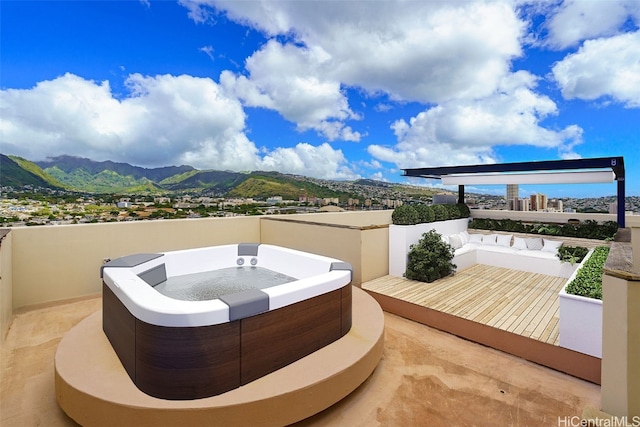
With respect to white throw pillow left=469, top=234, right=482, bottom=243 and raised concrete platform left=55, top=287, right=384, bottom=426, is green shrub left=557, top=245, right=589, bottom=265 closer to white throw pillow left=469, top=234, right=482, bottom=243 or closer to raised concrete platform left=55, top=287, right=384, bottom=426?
white throw pillow left=469, top=234, right=482, bottom=243

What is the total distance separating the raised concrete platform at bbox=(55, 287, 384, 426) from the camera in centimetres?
182

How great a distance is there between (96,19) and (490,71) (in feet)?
32.2

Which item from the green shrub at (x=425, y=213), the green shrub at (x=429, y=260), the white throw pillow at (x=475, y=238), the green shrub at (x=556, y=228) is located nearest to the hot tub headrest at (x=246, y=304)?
the green shrub at (x=429, y=260)

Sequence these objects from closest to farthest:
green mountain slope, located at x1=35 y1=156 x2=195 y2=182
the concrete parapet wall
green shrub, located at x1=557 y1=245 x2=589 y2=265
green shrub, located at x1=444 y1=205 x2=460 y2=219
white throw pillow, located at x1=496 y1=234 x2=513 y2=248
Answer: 1. the concrete parapet wall
2. green shrub, located at x1=557 y1=245 x2=589 y2=265
3. white throw pillow, located at x1=496 y1=234 x2=513 y2=248
4. green shrub, located at x1=444 y1=205 x2=460 y2=219
5. green mountain slope, located at x1=35 y1=156 x2=195 y2=182

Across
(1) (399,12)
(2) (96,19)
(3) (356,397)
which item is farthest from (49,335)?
(1) (399,12)

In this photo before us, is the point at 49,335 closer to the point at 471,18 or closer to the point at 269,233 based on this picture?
the point at 269,233

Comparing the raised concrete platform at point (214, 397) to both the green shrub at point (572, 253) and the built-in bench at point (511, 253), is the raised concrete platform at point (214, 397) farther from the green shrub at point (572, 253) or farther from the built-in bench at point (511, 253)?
the green shrub at point (572, 253)

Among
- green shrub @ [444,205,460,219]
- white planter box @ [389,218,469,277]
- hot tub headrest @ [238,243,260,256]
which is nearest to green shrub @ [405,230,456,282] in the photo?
white planter box @ [389,218,469,277]

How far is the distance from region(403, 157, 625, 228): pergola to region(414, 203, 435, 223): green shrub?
3.77 feet

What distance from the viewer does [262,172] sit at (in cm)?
1049

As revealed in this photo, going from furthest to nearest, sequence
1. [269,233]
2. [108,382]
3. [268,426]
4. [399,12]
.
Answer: [269,233] → [399,12] → [108,382] → [268,426]

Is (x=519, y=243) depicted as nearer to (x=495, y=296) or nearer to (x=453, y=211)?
(x=453, y=211)

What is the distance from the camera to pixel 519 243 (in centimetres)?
640

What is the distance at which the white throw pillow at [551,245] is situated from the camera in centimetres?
604
